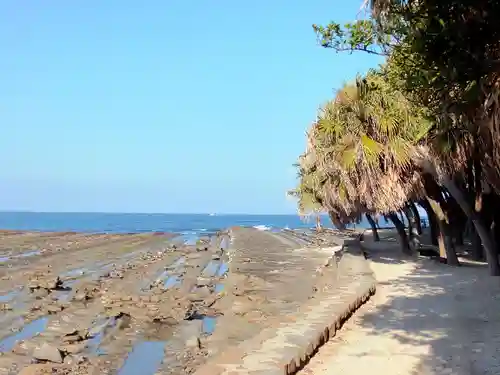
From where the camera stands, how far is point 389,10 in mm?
5277

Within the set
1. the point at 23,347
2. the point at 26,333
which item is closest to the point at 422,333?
the point at 23,347

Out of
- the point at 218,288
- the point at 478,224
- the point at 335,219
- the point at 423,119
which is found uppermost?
the point at 423,119

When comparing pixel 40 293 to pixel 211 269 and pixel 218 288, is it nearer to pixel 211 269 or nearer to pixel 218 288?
pixel 218 288

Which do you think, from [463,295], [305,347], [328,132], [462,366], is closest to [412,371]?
[462,366]

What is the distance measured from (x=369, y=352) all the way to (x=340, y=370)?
86 centimetres

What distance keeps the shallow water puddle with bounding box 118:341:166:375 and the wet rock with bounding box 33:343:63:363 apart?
1037 millimetres

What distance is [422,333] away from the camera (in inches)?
336

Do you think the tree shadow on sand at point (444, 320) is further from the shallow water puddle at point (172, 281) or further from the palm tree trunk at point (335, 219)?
the palm tree trunk at point (335, 219)

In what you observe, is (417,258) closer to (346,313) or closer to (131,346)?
(346,313)

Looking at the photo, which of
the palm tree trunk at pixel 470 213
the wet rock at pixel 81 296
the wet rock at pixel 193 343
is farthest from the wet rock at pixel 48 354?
the palm tree trunk at pixel 470 213

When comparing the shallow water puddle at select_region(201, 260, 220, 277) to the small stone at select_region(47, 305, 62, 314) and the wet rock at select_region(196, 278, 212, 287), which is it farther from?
the small stone at select_region(47, 305, 62, 314)

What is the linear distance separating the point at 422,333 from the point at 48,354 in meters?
5.73

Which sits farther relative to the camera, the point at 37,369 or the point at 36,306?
the point at 36,306

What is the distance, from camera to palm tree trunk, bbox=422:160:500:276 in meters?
13.6
